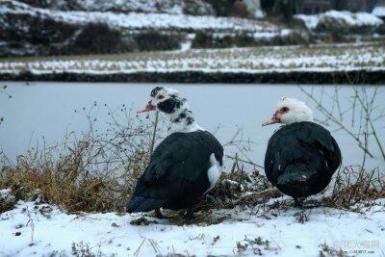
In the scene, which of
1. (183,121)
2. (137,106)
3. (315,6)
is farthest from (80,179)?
(315,6)

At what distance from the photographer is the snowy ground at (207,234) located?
361 centimetres

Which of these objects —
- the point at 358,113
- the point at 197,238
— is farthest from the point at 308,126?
the point at 358,113

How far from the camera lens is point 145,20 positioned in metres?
30.8

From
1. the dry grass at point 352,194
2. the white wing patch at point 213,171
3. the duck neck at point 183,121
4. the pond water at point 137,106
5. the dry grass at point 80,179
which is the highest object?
the duck neck at point 183,121

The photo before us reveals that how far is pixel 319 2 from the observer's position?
50.4 meters

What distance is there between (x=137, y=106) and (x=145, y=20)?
852 inches

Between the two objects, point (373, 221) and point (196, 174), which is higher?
point (196, 174)

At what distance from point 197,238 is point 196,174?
1.81 ft

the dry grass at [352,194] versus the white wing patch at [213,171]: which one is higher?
the white wing patch at [213,171]

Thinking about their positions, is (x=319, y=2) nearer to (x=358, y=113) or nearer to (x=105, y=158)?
(x=358, y=113)

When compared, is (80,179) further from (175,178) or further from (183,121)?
(175,178)

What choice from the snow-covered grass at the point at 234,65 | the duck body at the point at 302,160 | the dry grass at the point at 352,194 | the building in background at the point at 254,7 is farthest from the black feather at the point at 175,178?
the building in background at the point at 254,7

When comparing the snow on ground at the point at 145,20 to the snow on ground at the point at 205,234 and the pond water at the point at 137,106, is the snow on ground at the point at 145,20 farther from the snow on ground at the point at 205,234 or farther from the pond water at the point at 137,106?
the snow on ground at the point at 205,234

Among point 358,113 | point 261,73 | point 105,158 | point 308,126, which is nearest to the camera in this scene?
point 308,126
